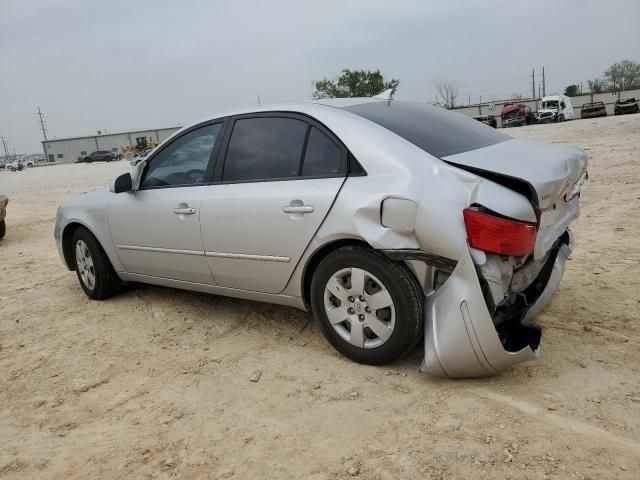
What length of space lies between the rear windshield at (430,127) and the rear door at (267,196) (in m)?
0.37

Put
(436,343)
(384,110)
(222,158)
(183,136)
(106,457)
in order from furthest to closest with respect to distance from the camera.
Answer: (183,136) < (222,158) < (384,110) < (436,343) < (106,457)

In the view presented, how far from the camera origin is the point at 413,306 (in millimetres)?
2773

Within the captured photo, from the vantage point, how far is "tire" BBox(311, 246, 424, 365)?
2.79 metres

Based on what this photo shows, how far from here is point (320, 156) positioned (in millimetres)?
3188

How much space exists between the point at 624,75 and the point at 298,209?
74507mm

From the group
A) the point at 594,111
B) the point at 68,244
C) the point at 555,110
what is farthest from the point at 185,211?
the point at 594,111

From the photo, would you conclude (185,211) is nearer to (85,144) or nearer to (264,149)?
(264,149)

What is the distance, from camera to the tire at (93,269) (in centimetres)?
464

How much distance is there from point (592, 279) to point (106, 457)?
12.2 ft

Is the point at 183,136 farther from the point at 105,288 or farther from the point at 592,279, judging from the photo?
the point at 592,279

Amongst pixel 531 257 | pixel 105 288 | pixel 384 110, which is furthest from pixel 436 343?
pixel 105 288

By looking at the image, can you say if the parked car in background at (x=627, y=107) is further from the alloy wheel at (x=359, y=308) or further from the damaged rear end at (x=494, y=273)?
the alloy wheel at (x=359, y=308)

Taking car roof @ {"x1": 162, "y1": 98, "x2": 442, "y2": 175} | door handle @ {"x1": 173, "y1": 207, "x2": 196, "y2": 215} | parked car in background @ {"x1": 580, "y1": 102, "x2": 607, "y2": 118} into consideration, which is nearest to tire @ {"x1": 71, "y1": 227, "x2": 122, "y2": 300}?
door handle @ {"x1": 173, "y1": 207, "x2": 196, "y2": 215}

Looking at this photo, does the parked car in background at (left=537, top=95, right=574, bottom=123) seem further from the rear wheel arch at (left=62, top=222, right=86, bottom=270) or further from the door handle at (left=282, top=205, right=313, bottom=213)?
the door handle at (left=282, top=205, right=313, bottom=213)
